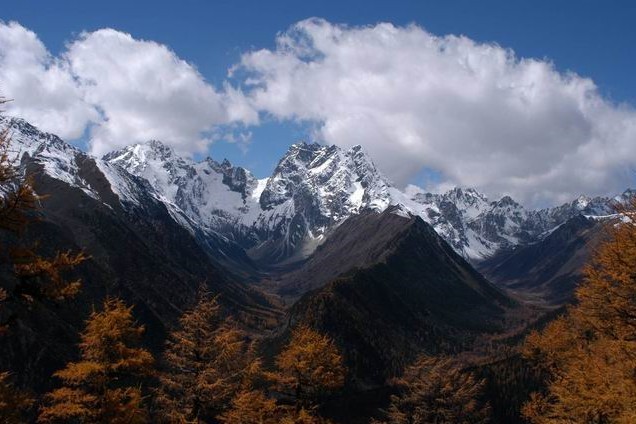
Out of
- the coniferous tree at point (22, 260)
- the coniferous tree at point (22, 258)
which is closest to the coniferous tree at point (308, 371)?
the coniferous tree at point (22, 260)

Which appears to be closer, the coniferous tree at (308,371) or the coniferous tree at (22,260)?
the coniferous tree at (22,260)

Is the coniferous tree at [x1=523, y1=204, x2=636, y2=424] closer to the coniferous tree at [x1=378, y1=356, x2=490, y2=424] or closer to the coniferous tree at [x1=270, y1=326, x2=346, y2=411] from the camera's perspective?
the coniferous tree at [x1=270, y1=326, x2=346, y2=411]

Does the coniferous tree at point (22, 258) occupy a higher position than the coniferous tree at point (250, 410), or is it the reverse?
the coniferous tree at point (22, 258)

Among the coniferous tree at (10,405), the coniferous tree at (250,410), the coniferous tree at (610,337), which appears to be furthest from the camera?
the coniferous tree at (250,410)

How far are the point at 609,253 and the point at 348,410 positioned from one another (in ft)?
601

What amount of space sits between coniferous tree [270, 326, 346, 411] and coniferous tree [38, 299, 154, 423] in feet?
26.0

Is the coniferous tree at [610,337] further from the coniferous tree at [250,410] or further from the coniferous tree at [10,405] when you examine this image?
the coniferous tree at [10,405]

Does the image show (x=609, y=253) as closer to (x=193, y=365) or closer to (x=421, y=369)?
(x=193, y=365)

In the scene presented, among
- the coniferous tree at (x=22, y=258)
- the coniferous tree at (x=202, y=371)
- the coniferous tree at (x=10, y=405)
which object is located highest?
the coniferous tree at (x=22, y=258)

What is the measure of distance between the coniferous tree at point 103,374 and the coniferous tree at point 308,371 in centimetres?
794

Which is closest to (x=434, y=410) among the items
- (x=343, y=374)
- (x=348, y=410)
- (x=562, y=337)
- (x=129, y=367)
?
(x=562, y=337)

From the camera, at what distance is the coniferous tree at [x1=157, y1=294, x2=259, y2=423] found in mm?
31969

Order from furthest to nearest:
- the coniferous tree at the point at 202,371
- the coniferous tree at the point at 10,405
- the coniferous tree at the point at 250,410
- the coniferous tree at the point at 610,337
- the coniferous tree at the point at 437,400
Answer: the coniferous tree at the point at 437,400, the coniferous tree at the point at 202,371, the coniferous tree at the point at 250,410, the coniferous tree at the point at 610,337, the coniferous tree at the point at 10,405

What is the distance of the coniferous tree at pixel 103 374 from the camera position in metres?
28.0
